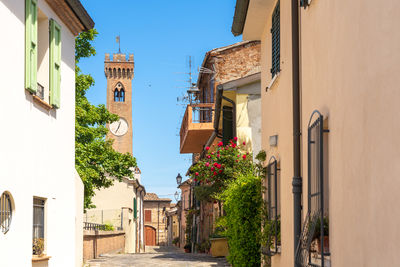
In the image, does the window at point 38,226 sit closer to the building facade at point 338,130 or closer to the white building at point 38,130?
the white building at point 38,130

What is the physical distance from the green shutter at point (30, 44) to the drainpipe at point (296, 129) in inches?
153

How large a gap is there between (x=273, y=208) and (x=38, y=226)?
3841 millimetres

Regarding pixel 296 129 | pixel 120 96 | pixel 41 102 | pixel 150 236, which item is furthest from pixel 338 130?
pixel 120 96

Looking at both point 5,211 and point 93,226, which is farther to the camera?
point 93,226

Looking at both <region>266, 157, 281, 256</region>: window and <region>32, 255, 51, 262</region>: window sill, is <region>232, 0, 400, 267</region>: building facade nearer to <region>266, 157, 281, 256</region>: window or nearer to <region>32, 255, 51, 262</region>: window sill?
<region>266, 157, 281, 256</region>: window

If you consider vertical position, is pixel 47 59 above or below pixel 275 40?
below

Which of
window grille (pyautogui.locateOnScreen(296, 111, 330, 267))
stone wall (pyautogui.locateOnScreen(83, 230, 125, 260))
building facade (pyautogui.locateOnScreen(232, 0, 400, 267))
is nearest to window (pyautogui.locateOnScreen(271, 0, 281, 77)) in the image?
building facade (pyautogui.locateOnScreen(232, 0, 400, 267))

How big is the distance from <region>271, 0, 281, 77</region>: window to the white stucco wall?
12.1ft

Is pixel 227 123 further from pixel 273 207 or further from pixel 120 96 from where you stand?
pixel 120 96

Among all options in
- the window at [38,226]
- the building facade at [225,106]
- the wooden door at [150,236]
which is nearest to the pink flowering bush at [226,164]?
the building facade at [225,106]

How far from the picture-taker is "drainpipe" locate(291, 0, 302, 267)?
747 cm

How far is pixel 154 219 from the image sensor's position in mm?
71562

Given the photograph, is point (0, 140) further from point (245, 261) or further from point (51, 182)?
point (245, 261)

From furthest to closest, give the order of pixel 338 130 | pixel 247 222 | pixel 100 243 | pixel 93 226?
pixel 93 226 < pixel 100 243 < pixel 247 222 < pixel 338 130
